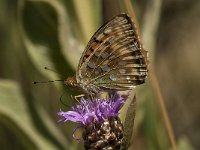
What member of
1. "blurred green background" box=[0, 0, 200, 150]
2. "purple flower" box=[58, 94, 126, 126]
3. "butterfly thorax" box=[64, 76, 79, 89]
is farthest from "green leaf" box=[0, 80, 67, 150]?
"purple flower" box=[58, 94, 126, 126]

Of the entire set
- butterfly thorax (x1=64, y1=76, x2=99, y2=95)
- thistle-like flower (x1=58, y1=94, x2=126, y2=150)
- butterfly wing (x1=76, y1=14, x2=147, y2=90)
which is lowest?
thistle-like flower (x1=58, y1=94, x2=126, y2=150)

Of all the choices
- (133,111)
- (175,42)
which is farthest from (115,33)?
(175,42)

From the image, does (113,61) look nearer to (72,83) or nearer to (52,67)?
(72,83)

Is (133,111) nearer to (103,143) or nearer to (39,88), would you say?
(103,143)

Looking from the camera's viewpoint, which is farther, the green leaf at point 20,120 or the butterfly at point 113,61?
the green leaf at point 20,120

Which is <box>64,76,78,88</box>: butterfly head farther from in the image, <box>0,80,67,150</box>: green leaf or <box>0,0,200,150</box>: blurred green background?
<box>0,80,67,150</box>: green leaf

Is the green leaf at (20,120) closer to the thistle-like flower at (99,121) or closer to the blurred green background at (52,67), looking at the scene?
the blurred green background at (52,67)

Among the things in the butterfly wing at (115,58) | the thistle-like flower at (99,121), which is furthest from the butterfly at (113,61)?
the thistle-like flower at (99,121)
